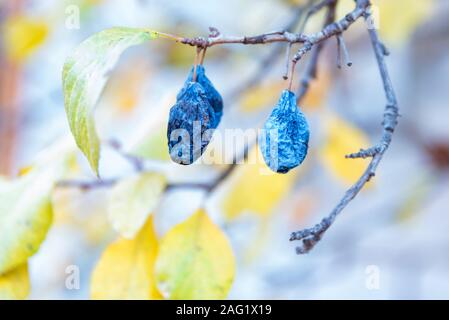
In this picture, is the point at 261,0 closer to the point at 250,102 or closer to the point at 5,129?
the point at 250,102

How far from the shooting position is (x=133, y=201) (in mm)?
490

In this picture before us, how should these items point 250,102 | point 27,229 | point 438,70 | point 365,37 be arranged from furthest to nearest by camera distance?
1. point 438,70
2. point 365,37
3. point 250,102
4. point 27,229

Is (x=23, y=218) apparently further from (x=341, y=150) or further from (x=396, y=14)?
(x=396, y=14)

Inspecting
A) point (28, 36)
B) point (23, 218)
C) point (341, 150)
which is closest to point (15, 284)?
point (23, 218)

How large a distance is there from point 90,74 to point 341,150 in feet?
1.34

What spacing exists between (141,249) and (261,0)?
70cm

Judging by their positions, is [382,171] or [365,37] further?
[382,171]

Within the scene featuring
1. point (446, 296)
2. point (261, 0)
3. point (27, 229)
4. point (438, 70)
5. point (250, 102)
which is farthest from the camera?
point (438, 70)

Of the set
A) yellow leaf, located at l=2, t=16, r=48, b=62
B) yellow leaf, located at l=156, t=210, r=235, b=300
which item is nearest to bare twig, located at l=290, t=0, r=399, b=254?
yellow leaf, located at l=156, t=210, r=235, b=300

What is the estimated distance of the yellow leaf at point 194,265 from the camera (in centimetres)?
46

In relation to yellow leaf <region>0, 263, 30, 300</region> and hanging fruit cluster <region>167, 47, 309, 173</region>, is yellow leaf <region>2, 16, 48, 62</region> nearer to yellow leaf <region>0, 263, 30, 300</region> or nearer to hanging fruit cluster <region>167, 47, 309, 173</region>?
yellow leaf <region>0, 263, 30, 300</region>

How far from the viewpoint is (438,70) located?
1.57 m

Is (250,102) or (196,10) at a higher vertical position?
(196,10)
